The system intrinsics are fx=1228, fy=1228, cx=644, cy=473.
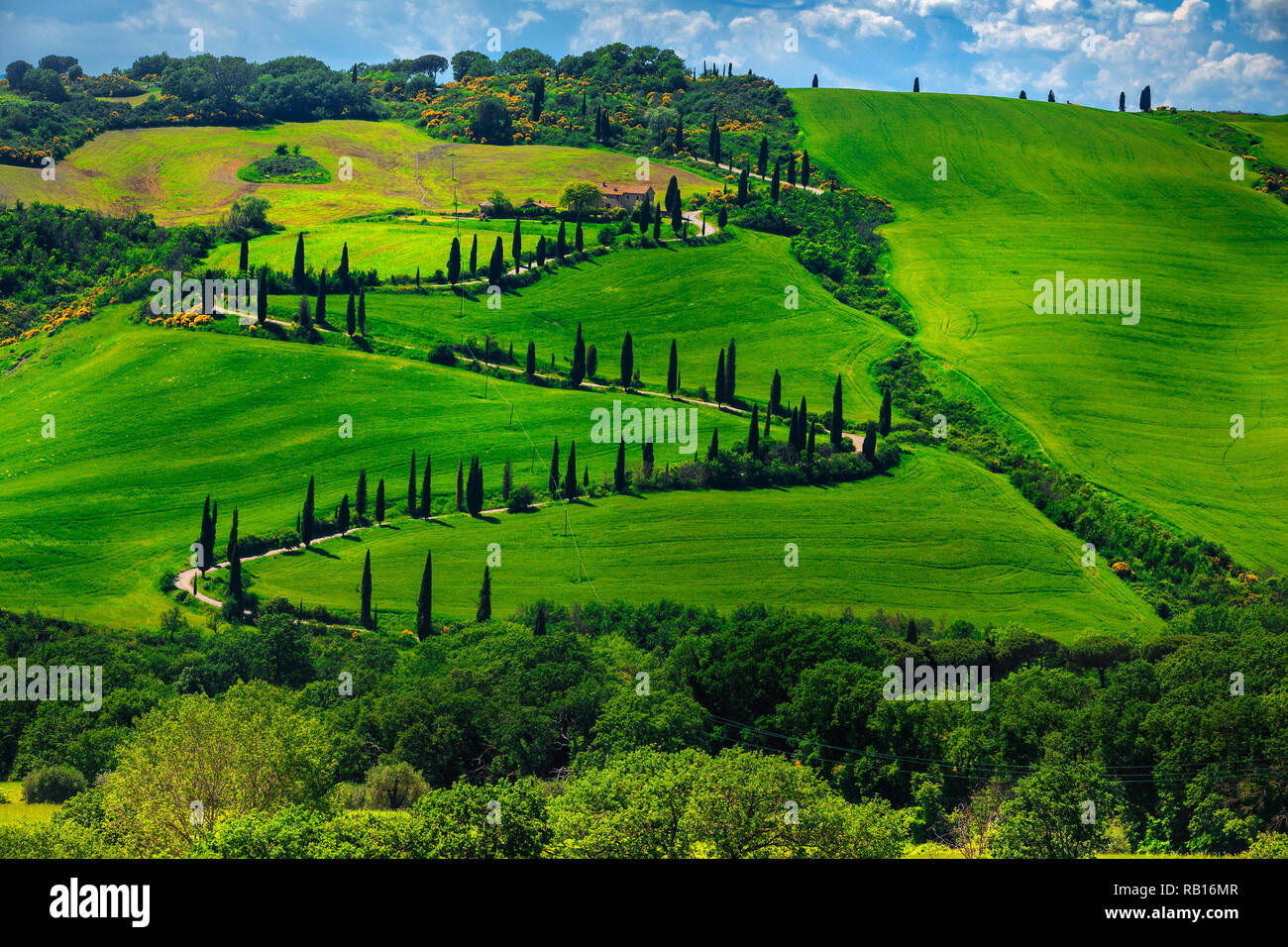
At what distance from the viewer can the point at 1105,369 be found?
16150cm

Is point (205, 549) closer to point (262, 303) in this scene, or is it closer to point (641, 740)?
point (262, 303)

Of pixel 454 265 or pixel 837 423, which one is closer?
pixel 837 423

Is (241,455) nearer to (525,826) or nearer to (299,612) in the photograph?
(299,612)

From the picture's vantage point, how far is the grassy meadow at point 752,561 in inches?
4186

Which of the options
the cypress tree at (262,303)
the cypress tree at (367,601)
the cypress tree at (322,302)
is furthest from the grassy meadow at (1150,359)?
the cypress tree at (262,303)

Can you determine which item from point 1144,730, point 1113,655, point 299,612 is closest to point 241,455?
point 299,612

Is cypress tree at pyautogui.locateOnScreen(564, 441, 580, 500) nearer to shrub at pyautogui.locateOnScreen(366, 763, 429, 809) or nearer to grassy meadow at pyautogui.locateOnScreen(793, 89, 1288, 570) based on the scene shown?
grassy meadow at pyautogui.locateOnScreen(793, 89, 1288, 570)

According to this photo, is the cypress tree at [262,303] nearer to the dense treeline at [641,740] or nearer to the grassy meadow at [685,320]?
the grassy meadow at [685,320]

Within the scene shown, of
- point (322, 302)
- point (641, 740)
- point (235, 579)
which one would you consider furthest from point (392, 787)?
point (322, 302)

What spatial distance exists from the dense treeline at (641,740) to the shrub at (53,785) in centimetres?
238

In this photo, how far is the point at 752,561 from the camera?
11400cm

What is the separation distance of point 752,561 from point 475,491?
2771cm

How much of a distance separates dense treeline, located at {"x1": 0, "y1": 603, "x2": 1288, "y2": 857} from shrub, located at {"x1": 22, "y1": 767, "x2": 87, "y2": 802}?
238cm
